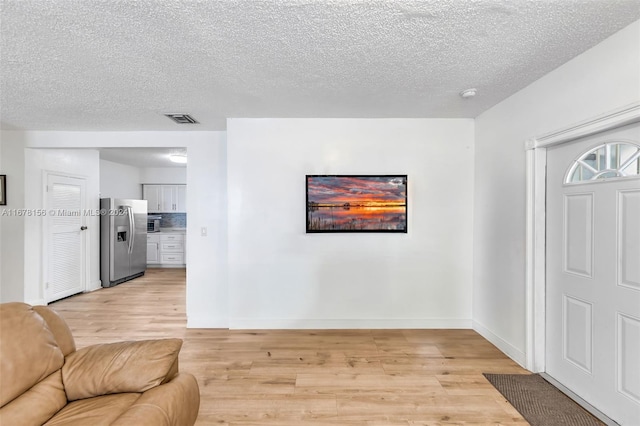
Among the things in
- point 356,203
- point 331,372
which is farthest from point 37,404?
point 356,203

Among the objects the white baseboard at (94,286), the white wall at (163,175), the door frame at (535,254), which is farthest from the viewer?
the white wall at (163,175)

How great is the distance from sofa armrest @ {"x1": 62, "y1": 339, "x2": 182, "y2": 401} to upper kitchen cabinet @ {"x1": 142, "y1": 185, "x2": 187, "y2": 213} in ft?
21.2

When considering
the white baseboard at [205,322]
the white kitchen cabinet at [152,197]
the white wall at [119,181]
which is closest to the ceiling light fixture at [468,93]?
the white baseboard at [205,322]

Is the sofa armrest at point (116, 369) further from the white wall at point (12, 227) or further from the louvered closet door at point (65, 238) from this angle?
the louvered closet door at point (65, 238)

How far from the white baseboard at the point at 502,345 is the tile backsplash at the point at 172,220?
7.06 m

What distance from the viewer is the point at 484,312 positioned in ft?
10.7

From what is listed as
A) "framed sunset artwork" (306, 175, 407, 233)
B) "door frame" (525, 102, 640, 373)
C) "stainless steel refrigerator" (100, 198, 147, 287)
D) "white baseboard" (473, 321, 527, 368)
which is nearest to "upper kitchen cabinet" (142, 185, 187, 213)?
"stainless steel refrigerator" (100, 198, 147, 287)

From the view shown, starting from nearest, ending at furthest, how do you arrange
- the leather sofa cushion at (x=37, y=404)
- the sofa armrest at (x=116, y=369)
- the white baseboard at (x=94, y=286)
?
the leather sofa cushion at (x=37, y=404) < the sofa armrest at (x=116, y=369) < the white baseboard at (x=94, y=286)

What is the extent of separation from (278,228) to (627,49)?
122 inches

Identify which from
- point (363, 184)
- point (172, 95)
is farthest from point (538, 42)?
point (172, 95)

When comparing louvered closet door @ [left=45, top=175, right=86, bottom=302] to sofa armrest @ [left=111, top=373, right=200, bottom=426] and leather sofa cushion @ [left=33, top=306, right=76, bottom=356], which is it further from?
sofa armrest @ [left=111, top=373, right=200, bottom=426]

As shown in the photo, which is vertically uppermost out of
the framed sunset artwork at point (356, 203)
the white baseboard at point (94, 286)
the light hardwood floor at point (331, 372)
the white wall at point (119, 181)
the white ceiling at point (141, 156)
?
the white ceiling at point (141, 156)

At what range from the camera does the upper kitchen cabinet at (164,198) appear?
24.7ft

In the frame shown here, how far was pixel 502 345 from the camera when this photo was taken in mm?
2934
